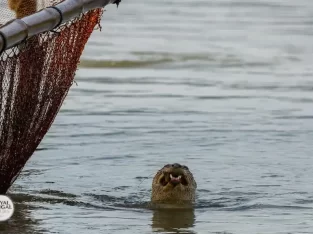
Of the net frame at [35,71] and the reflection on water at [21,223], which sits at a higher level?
the net frame at [35,71]

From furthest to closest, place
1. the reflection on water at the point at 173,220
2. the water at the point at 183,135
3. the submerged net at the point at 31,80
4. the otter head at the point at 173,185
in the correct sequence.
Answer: the otter head at the point at 173,185
the water at the point at 183,135
the reflection on water at the point at 173,220
the submerged net at the point at 31,80

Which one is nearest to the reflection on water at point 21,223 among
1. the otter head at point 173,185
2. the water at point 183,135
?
the water at point 183,135

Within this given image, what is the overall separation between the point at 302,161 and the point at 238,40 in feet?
32.4

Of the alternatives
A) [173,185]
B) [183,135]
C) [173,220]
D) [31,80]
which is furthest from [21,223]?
[183,135]

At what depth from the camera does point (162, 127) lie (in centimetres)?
1506

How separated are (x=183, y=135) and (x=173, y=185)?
309 cm

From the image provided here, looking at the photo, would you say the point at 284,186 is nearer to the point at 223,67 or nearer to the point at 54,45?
the point at 54,45

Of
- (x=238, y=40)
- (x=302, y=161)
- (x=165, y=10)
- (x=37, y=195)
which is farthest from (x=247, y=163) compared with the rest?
(x=165, y=10)

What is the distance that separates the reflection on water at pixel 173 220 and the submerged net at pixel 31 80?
1.15 m

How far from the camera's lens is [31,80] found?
1048 cm

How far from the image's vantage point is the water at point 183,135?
35.8 feet

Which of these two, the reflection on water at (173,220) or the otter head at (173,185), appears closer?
the reflection on water at (173,220)

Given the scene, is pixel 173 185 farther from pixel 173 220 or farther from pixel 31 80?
pixel 31 80

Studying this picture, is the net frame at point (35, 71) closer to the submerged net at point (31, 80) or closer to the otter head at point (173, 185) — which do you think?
the submerged net at point (31, 80)
